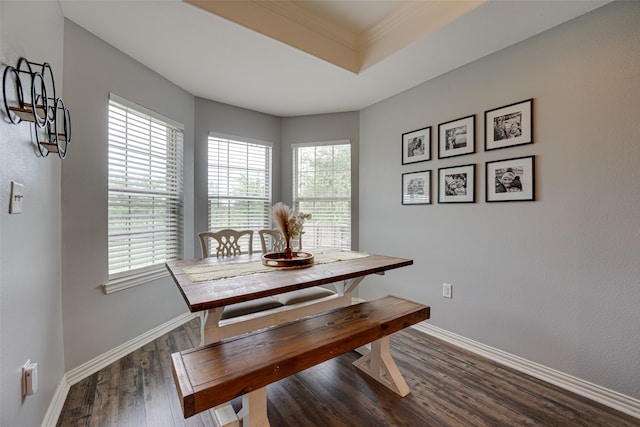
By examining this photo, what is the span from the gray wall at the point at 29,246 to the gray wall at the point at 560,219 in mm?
2856

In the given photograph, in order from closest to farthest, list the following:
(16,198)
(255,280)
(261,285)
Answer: (16,198) → (261,285) → (255,280)

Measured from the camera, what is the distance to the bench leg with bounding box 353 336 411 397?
1.75 metres

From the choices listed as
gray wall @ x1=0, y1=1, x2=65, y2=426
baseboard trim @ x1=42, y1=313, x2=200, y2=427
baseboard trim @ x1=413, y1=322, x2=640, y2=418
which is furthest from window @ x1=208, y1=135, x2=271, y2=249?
baseboard trim @ x1=413, y1=322, x2=640, y2=418

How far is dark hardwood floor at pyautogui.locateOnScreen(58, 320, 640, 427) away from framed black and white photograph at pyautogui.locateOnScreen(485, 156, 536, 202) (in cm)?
134

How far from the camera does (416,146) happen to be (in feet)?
9.06

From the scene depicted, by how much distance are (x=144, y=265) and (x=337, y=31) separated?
281 cm

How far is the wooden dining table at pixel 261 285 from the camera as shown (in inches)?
52.6

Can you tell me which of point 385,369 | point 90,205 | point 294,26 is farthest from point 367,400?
point 294,26

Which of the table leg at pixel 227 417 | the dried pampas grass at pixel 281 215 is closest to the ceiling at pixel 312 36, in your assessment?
the dried pampas grass at pixel 281 215

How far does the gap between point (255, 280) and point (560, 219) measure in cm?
215

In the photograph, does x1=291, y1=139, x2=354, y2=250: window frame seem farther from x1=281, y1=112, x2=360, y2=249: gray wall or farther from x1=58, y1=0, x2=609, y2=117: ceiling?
x1=58, y1=0, x2=609, y2=117: ceiling

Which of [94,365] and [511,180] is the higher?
[511,180]

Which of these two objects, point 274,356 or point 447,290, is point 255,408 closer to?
point 274,356

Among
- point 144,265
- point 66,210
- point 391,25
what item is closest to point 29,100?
point 66,210
